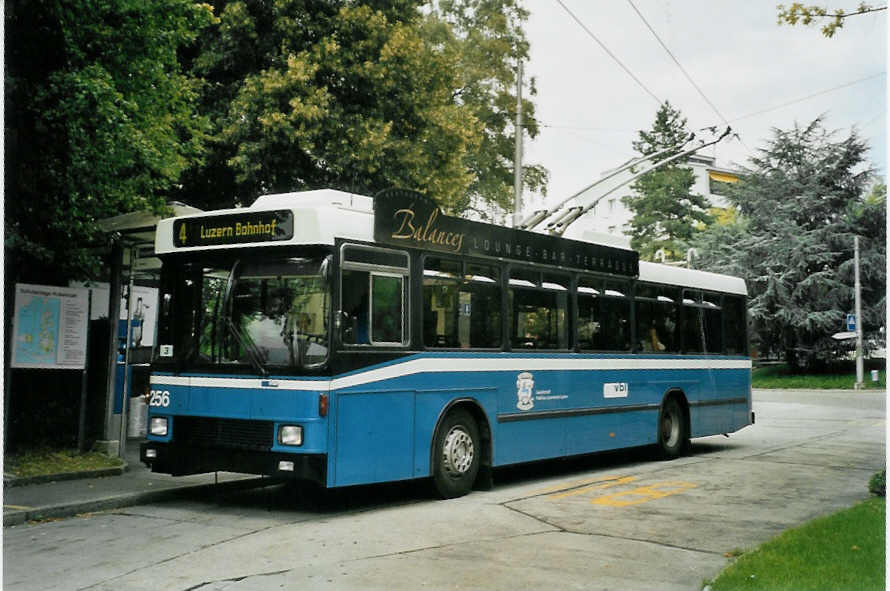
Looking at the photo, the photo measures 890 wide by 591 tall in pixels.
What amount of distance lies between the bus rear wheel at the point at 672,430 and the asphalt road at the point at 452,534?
1.34 m

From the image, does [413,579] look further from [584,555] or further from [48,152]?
[48,152]

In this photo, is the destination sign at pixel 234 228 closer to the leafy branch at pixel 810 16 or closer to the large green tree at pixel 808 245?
the leafy branch at pixel 810 16

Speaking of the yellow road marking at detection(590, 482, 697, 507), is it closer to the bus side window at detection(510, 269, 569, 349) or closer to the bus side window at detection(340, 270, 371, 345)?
the bus side window at detection(510, 269, 569, 349)

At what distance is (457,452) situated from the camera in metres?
10.7

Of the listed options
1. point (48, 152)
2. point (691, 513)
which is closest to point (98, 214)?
point (48, 152)

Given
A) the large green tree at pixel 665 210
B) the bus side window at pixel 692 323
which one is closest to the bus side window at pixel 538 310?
the bus side window at pixel 692 323

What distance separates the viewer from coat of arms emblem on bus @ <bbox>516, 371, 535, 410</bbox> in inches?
461

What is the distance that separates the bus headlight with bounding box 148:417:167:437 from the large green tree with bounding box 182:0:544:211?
965 cm

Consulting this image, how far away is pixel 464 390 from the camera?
35.4 feet

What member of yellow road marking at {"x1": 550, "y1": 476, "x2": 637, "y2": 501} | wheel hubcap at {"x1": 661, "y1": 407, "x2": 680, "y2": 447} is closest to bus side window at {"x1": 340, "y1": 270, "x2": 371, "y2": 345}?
yellow road marking at {"x1": 550, "y1": 476, "x2": 637, "y2": 501}

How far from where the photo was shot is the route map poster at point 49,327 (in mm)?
11742

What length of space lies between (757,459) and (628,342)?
3.11 metres

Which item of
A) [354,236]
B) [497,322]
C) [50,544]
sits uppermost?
[354,236]

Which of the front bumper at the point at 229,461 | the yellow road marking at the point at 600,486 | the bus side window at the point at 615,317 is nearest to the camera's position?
the front bumper at the point at 229,461
